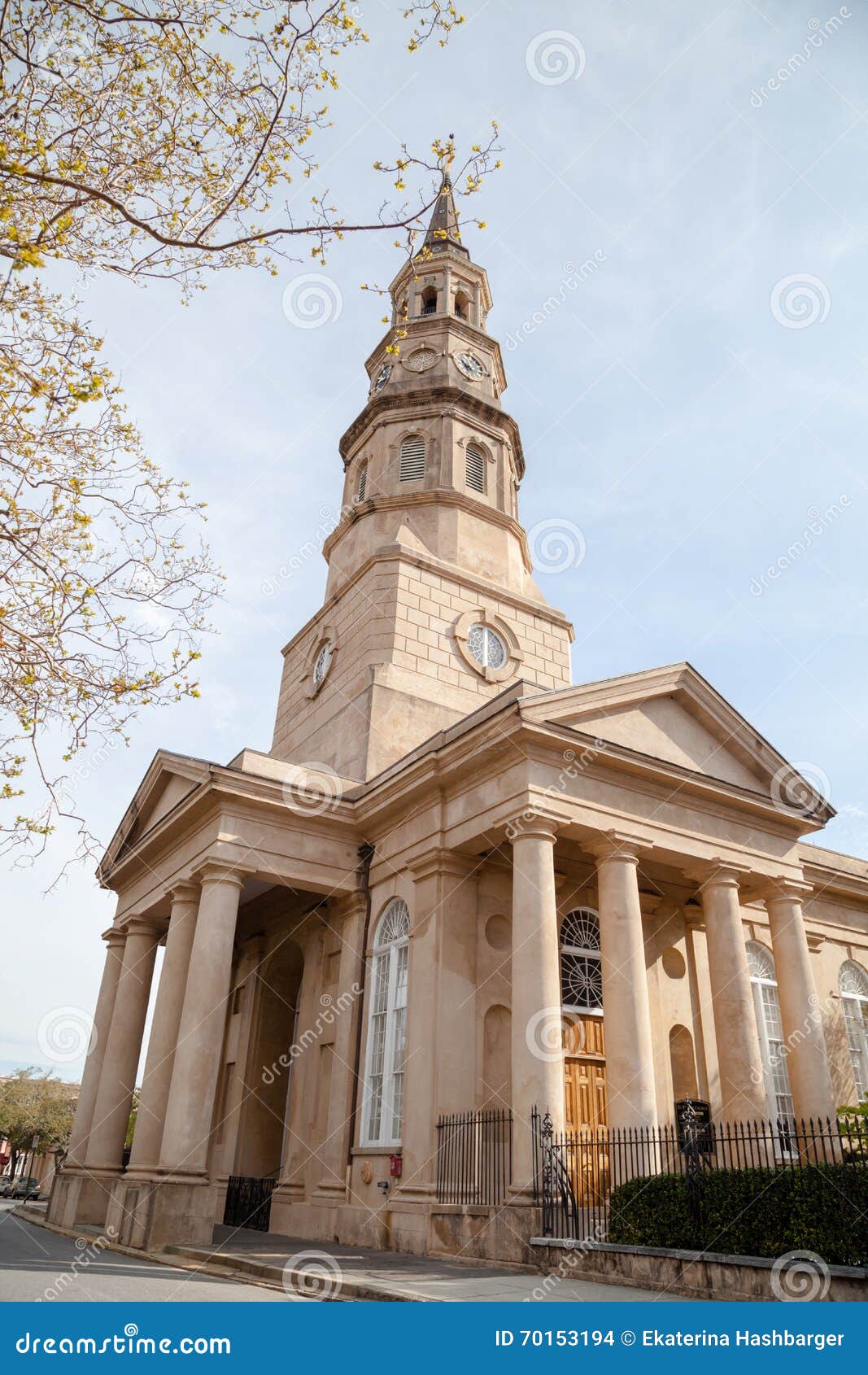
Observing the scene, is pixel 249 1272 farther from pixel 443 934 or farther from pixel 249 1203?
pixel 249 1203

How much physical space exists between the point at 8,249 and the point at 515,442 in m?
21.7

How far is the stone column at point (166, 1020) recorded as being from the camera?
17250 mm

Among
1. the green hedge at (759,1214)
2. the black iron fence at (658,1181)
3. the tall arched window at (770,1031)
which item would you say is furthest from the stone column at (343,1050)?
the tall arched window at (770,1031)

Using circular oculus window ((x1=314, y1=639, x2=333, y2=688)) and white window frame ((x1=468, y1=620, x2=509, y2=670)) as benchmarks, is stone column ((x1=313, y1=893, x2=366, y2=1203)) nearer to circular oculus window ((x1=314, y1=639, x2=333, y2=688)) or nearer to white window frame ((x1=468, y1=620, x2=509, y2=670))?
white window frame ((x1=468, y1=620, x2=509, y2=670))

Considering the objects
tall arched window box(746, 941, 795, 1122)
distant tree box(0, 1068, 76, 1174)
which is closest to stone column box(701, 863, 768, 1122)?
tall arched window box(746, 941, 795, 1122)

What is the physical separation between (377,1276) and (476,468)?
20726mm

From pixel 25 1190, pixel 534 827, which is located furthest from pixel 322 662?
pixel 25 1190

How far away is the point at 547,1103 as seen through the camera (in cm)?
1273

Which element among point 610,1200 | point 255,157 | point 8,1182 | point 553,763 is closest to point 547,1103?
point 610,1200

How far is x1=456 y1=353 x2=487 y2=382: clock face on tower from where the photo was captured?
2815 cm

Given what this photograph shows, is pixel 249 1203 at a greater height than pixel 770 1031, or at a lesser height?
lesser

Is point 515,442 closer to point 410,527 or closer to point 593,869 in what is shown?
point 410,527

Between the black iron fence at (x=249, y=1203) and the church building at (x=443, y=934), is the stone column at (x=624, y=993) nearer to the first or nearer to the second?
the church building at (x=443, y=934)

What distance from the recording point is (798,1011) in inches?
652
